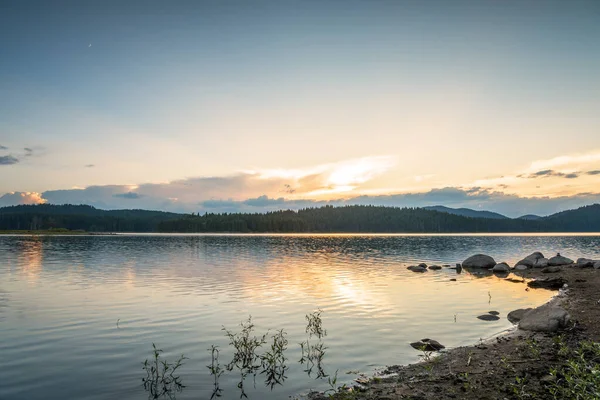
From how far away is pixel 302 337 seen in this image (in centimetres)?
2022

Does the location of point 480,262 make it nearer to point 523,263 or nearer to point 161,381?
point 523,263

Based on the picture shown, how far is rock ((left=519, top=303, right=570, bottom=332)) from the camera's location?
63.9 feet

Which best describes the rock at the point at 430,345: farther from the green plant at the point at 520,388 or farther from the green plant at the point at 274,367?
the green plant at the point at 274,367

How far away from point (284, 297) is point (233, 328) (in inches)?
428

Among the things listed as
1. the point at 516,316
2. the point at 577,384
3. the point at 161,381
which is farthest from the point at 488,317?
the point at 161,381

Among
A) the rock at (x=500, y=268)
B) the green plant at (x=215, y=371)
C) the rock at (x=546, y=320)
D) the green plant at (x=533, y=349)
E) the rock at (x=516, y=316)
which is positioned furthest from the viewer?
the rock at (x=500, y=268)

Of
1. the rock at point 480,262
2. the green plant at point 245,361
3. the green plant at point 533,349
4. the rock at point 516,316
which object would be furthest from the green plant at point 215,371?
the rock at point 480,262

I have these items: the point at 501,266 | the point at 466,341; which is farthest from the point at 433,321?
the point at 501,266

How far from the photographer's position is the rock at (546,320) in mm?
19469

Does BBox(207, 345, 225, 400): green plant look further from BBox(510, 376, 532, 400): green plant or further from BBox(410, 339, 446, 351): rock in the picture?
BBox(510, 376, 532, 400): green plant

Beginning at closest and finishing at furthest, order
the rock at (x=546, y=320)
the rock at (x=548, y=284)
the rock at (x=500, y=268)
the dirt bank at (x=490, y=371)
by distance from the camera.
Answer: the dirt bank at (x=490, y=371) < the rock at (x=546, y=320) < the rock at (x=548, y=284) < the rock at (x=500, y=268)

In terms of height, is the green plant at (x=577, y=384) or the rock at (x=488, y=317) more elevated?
the green plant at (x=577, y=384)

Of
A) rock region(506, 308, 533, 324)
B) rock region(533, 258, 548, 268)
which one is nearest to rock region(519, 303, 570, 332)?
rock region(506, 308, 533, 324)

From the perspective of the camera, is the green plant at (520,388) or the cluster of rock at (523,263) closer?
the green plant at (520,388)
